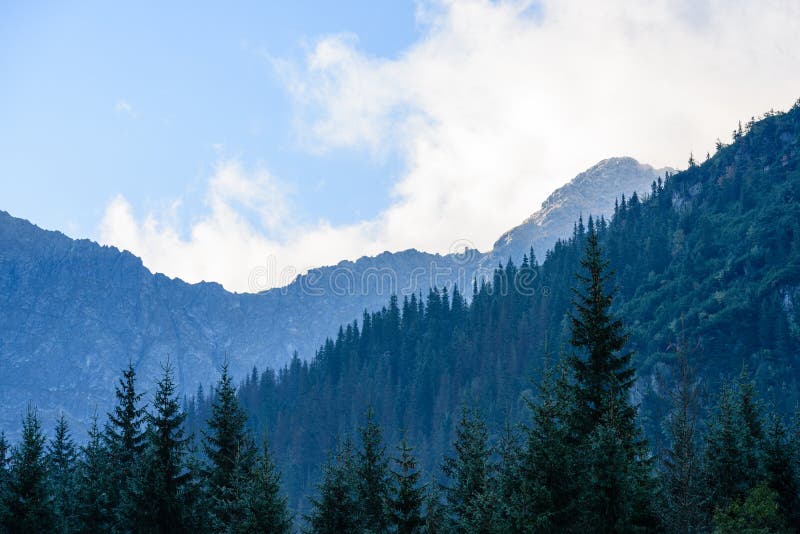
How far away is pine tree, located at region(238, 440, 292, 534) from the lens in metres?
34.5

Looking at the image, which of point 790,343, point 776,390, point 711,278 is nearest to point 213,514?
point 776,390

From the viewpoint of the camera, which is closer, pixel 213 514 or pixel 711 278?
pixel 213 514

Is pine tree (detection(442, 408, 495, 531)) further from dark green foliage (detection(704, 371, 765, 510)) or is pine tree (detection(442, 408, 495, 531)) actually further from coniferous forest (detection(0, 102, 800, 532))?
dark green foliage (detection(704, 371, 765, 510))

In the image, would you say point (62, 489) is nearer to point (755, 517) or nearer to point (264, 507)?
point (264, 507)

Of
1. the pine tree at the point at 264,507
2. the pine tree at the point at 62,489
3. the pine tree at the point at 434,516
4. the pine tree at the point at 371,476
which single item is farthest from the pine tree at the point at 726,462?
the pine tree at the point at 62,489

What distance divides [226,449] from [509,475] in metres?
15.8

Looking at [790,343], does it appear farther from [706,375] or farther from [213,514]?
[213,514]

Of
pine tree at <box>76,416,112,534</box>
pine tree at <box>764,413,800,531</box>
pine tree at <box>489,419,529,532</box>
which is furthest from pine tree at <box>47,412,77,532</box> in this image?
pine tree at <box>764,413,800,531</box>

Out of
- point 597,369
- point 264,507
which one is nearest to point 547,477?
point 597,369

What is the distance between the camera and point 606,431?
28016 millimetres

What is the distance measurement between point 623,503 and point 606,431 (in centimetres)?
234

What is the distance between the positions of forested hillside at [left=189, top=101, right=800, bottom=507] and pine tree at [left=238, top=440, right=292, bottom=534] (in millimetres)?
89610

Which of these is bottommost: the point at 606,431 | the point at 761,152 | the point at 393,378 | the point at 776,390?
the point at 606,431

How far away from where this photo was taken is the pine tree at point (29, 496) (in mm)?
37969
